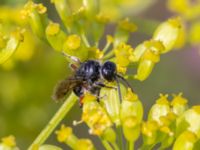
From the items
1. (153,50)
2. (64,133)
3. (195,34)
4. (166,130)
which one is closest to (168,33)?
(153,50)

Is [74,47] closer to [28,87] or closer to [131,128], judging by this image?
[131,128]

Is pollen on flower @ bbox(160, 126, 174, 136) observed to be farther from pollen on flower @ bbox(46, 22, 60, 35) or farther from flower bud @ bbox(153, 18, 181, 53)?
pollen on flower @ bbox(46, 22, 60, 35)

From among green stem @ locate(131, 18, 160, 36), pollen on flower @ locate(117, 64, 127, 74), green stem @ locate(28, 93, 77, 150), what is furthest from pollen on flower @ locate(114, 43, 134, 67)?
green stem @ locate(131, 18, 160, 36)

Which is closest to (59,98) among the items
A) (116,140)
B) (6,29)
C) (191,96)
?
(116,140)

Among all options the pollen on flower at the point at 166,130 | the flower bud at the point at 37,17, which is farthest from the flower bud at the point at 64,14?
the pollen on flower at the point at 166,130

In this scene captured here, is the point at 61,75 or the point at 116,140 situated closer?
the point at 116,140

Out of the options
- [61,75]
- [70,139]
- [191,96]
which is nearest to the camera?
[70,139]

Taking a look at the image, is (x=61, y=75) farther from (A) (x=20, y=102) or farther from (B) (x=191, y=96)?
(B) (x=191, y=96)
